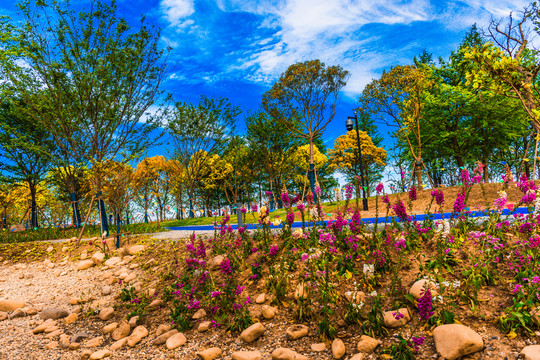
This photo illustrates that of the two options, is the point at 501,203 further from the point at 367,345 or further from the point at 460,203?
the point at 367,345

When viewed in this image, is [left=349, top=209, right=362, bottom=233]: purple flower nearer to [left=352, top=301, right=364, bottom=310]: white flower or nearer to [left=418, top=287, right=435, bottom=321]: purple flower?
[left=352, top=301, right=364, bottom=310]: white flower

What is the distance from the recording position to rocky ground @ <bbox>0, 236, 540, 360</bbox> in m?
2.99

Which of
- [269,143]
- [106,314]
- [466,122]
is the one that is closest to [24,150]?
[269,143]

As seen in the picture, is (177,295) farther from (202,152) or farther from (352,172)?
(352,172)

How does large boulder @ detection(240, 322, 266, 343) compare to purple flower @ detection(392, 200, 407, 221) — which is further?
purple flower @ detection(392, 200, 407, 221)

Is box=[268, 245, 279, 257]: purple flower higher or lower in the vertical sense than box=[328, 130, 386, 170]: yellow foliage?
lower

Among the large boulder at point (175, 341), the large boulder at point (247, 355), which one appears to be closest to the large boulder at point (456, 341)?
the large boulder at point (247, 355)

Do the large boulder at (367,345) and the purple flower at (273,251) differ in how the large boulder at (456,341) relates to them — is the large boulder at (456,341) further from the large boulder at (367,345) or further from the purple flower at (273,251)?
the purple flower at (273,251)

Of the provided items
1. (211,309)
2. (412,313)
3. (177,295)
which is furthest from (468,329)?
(177,295)

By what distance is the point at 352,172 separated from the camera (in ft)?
107

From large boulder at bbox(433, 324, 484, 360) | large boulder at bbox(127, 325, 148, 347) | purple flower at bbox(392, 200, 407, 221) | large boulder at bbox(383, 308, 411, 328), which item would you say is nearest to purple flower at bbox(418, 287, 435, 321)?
large boulder at bbox(433, 324, 484, 360)

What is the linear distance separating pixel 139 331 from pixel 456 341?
14.3 ft

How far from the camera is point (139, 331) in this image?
15.0ft

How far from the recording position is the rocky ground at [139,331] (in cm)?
299
